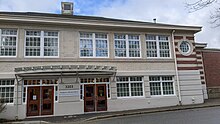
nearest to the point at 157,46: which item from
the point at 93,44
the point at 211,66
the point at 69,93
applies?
the point at 93,44

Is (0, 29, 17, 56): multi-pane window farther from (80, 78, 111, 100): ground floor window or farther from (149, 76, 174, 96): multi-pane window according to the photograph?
(149, 76, 174, 96): multi-pane window

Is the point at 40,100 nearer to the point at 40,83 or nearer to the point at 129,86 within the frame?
the point at 40,83

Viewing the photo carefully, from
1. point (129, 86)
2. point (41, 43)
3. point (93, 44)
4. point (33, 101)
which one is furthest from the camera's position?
point (129, 86)

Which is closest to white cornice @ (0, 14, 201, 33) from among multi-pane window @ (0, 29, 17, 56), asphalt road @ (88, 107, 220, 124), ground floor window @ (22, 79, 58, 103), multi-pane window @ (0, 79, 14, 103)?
multi-pane window @ (0, 29, 17, 56)

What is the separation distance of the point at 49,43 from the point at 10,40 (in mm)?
2763

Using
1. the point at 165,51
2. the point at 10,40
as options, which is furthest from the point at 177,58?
the point at 10,40

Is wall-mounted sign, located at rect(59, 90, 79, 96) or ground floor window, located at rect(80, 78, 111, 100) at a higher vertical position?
ground floor window, located at rect(80, 78, 111, 100)

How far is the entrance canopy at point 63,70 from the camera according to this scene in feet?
44.0

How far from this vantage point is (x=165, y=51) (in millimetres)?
18156

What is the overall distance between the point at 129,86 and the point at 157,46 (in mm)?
4618

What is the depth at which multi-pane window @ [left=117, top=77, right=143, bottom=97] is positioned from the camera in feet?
53.3

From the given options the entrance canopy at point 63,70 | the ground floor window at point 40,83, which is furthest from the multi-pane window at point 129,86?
the ground floor window at point 40,83

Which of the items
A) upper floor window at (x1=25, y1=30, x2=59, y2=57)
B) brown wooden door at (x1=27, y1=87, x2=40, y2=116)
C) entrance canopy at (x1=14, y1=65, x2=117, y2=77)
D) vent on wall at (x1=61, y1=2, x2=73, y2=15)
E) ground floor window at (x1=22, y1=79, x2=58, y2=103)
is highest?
vent on wall at (x1=61, y1=2, x2=73, y2=15)

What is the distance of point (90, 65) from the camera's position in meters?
14.9
